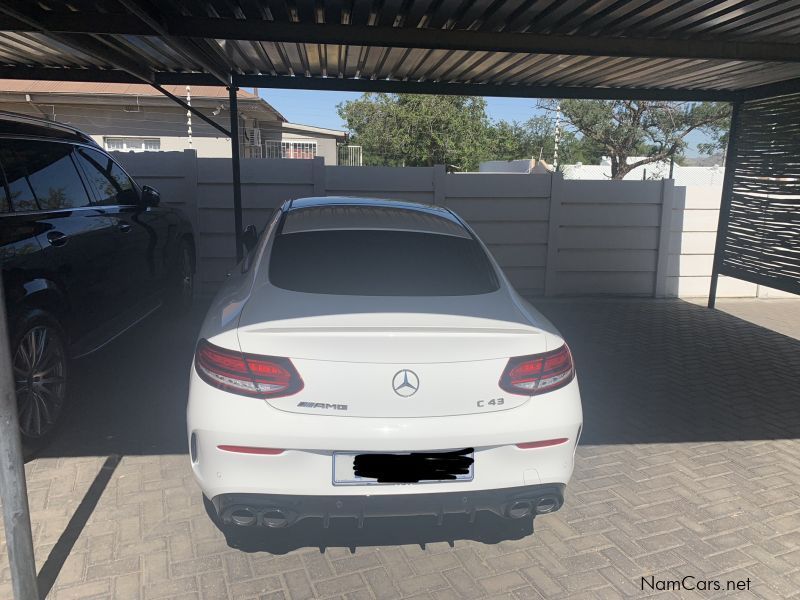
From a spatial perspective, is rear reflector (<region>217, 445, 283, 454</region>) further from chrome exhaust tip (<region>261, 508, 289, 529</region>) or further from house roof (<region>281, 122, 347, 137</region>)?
house roof (<region>281, 122, 347, 137</region>)

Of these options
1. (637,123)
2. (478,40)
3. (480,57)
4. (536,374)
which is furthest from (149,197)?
(637,123)

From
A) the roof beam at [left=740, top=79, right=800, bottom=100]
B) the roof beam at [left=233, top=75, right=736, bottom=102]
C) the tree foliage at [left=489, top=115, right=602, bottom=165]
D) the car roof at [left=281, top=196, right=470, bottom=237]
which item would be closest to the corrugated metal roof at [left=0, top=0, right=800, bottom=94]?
the roof beam at [left=740, top=79, right=800, bottom=100]

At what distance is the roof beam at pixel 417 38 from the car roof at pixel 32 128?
71 cm

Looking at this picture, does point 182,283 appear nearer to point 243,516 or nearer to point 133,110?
point 243,516

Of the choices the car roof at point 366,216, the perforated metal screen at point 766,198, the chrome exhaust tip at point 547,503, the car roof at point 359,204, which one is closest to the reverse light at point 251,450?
the chrome exhaust tip at point 547,503

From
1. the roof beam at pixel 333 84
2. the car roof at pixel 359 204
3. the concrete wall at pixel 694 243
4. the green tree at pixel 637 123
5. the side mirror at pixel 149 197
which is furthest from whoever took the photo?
the green tree at pixel 637 123

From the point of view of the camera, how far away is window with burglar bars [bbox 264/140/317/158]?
24906mm

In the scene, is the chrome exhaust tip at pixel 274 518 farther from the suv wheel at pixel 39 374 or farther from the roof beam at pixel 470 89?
the roof beam at pixel 470 89

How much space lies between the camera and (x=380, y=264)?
324 centimetres

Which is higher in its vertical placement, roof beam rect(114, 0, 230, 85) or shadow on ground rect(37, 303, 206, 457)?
roof beam rect(114, 0, 230, 85)

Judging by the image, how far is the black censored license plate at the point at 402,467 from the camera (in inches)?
94.5

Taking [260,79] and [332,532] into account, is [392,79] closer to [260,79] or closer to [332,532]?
[260,79]

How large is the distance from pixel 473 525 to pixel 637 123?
111 feet

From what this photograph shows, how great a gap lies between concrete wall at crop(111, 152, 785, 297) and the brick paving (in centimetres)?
343
